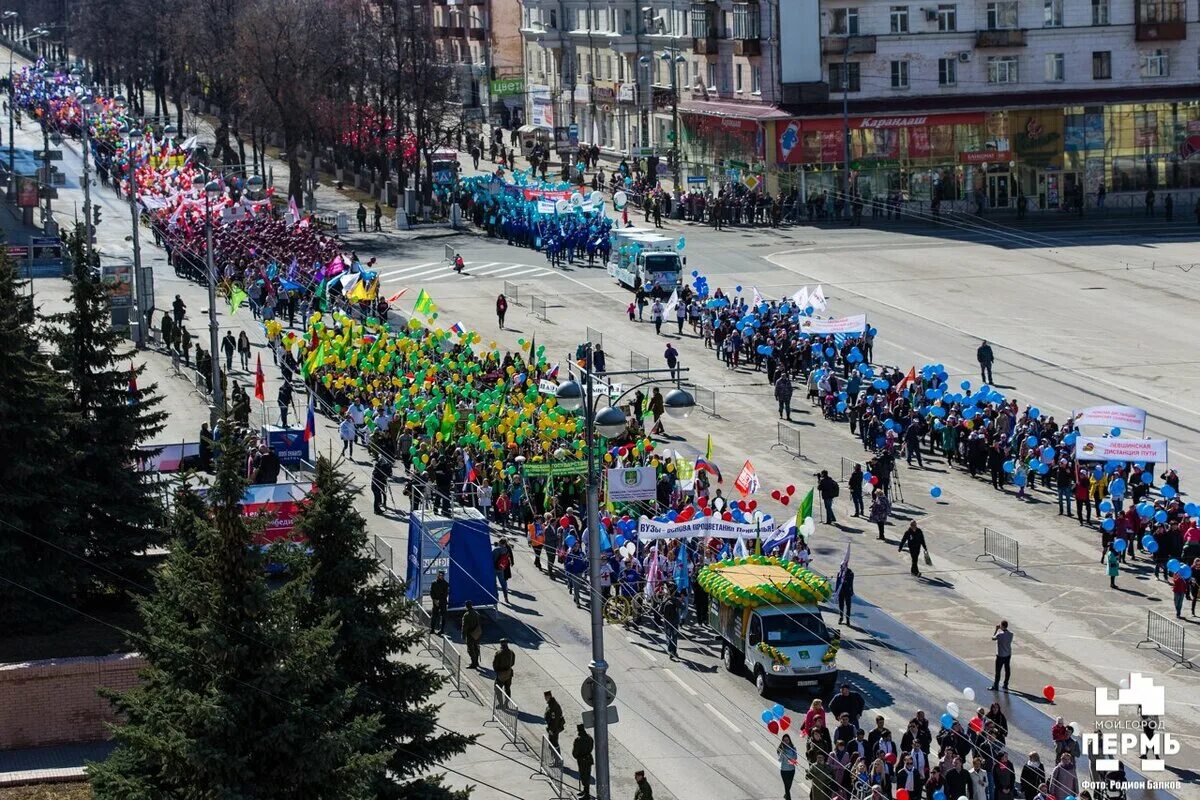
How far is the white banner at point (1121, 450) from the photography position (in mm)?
40656

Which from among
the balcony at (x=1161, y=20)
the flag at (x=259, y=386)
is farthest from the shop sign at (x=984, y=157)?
the flag at (x=259, y=386)

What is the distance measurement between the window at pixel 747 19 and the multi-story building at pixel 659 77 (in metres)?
0.05

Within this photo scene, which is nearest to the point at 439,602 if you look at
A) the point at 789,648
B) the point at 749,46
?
the point at 789,648

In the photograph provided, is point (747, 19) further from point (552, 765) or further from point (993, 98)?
point (552, 765)

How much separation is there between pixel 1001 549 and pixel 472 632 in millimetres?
12398

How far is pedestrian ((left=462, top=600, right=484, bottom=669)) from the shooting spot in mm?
33469

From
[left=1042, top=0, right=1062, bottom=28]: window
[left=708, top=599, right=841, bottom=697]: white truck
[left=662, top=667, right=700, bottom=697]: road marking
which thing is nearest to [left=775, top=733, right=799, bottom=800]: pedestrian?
[left=708, top=599, right=841, bottom=697]: white truck

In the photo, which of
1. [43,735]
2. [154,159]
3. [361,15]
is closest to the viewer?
[43,735]

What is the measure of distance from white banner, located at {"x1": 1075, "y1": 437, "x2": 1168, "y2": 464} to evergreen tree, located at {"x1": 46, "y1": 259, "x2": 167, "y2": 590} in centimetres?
1986

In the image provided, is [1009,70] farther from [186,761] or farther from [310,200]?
[186,761]

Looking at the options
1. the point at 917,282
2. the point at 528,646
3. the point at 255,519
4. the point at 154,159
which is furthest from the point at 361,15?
the point at 255,519

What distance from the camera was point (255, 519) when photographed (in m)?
20.9

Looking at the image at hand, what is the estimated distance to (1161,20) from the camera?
3578 inches

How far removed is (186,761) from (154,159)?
66272 millimetres
